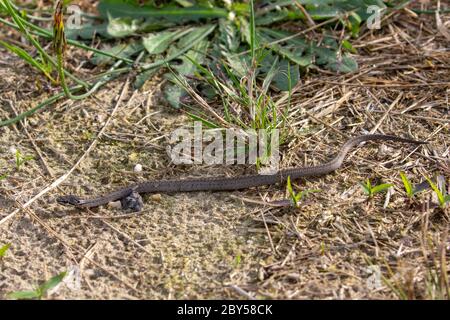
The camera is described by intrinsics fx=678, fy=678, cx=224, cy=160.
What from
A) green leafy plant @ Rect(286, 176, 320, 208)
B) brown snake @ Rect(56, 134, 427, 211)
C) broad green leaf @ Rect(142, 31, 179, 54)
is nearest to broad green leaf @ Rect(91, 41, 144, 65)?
broad green leaf @ Rect(142, 31, 179, 54)

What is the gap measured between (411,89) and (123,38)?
2.41 meters

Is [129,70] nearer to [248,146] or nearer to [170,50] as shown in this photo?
[170,50]

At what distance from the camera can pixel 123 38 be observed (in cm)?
574

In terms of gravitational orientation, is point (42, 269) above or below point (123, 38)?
below

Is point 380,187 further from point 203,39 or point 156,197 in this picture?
point 203,39

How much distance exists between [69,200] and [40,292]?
830 mm

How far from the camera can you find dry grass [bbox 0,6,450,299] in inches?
143

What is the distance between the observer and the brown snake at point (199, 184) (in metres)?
4.23

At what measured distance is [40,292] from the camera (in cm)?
352

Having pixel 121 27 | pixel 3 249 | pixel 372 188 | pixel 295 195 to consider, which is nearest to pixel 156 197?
pixel 295 195

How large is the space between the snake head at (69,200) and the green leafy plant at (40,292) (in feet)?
2.22
